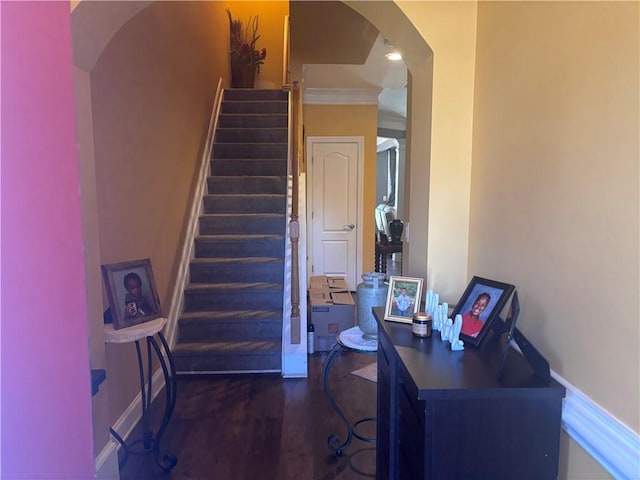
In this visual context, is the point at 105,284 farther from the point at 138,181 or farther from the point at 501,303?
the point at 501,303

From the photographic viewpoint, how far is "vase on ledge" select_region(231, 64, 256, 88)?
5.89 metres

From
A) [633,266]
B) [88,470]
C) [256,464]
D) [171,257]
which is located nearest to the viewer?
[88,470]

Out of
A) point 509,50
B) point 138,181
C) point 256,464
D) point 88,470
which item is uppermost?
point 509,50

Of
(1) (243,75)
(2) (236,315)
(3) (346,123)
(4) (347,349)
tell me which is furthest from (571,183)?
(1) (243,75)

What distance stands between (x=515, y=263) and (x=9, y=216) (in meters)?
1.31

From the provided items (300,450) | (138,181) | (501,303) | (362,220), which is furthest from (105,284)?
(362,220)

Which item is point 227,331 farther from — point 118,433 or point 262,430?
point 118,433

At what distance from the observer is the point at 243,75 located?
5.90 meters

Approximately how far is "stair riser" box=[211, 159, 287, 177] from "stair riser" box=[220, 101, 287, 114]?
1.09m

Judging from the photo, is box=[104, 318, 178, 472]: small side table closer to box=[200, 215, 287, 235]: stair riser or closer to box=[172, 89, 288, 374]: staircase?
box=[172, 89, 288, 374]: staircase

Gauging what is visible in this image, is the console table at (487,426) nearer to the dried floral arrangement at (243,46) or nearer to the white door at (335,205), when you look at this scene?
the white door at (335,205)

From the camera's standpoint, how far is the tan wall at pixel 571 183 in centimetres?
88

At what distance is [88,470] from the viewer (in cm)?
72

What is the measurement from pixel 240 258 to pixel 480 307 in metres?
2.71
